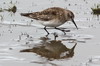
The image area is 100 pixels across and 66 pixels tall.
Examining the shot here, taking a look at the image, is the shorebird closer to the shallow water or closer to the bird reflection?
the shallow water

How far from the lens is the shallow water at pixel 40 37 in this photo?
40.2ft

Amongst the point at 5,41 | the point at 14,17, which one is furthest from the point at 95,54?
the point at 14,17

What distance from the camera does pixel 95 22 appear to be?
18484 millimetres

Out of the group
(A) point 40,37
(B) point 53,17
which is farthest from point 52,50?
(B) point 53,17

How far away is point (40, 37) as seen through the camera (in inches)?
615

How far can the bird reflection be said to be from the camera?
42.6 feet

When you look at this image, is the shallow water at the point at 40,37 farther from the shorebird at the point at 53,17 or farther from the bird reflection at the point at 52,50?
the shorebird at the point at 53,17

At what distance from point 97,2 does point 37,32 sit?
777cm

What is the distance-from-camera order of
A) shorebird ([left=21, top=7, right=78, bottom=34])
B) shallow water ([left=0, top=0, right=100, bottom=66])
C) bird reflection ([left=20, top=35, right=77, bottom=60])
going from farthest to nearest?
shorebird ([left=21, top=7, right=78, bottom=34])
bird reflection ([left=20, top=35, right=77, bottom=60])
shallow water ([left=0, top=0, right=100, bottom=66])

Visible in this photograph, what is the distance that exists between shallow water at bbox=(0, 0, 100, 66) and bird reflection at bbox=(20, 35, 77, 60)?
39 millimetres

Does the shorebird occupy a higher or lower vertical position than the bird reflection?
higher

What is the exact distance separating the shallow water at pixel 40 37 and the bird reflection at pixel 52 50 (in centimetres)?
4

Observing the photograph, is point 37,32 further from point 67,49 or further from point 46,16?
point 67,49

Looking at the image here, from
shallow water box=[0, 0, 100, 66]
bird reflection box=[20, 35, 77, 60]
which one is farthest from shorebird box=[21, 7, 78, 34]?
bird reflection box=[20, 35, 77, 60]
